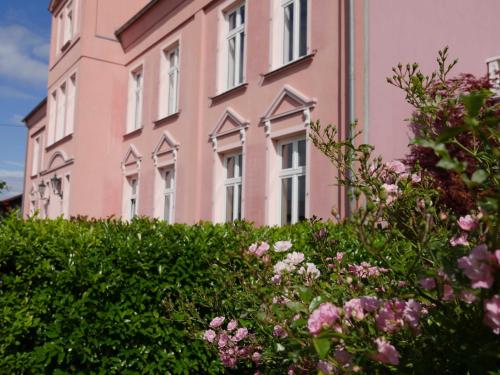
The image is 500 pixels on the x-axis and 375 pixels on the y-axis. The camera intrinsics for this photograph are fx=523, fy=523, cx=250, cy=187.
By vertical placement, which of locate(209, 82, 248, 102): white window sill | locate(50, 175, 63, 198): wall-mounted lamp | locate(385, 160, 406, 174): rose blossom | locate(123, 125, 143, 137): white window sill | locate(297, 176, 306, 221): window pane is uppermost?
locate(123, 125, 143, 137): white window sill

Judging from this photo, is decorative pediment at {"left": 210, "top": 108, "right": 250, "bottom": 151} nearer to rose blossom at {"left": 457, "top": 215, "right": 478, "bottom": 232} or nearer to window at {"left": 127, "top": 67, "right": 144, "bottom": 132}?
window at {"left": 127, "top": 67, "right": 144, "bottom": 132}

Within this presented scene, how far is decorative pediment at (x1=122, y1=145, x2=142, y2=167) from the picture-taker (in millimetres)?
15172

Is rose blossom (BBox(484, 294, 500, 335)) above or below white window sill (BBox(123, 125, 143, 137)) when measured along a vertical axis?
below

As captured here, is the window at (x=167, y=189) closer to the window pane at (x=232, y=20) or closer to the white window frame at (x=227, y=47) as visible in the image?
the white window frame at (x=227, y=47)

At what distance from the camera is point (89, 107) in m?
16.6

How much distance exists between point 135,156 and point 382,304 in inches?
558

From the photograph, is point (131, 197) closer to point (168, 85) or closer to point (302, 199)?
point (168, 85)

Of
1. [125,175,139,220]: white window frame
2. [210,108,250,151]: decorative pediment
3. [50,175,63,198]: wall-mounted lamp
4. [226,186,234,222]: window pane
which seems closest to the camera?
[210,108,250,151]: decorative pediment

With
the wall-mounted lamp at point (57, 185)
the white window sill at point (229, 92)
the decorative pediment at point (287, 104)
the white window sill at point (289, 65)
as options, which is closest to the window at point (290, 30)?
the white window sill at point (289, 65)

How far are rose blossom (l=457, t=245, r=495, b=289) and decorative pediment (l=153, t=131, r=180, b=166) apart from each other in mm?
11850

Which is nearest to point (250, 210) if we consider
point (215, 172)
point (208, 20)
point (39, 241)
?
point (215, 172)

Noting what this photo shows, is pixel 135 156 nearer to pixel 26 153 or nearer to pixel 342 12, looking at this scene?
pixel 342 12

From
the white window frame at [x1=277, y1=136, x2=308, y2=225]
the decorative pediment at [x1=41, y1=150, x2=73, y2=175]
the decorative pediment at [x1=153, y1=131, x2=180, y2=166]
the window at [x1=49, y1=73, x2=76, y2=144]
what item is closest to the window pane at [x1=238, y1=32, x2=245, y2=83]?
the white window frame at [x1=277, y1=136, x2=308, y2=225]

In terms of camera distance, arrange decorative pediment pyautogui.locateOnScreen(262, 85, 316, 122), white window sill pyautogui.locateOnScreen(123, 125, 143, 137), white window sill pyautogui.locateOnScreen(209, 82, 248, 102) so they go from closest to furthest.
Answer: decorative pediment pyautogui.locateOnScreen(262, 85, 316, 122) < white window sill pyautogui.locateOnScreen(209, 82, 248, 102) < white window sill pyautogui.locateOnScreen(123, 125, 143, 137)
